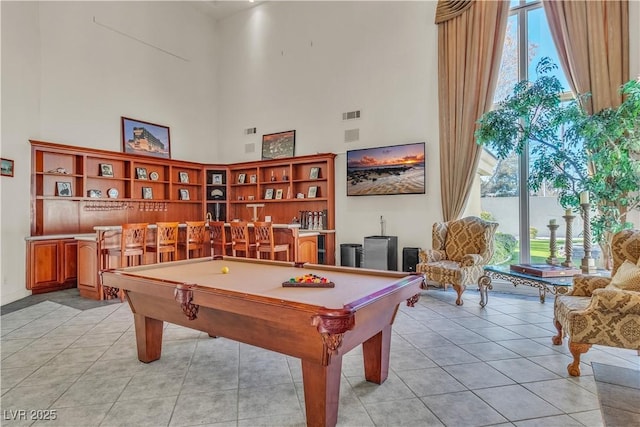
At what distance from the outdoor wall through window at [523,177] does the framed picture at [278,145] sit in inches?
160

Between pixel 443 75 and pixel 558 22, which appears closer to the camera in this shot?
pixel 558 22

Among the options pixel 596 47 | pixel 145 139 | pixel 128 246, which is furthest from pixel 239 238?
pixel 596 47

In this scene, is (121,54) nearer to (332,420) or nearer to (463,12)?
(463,12)

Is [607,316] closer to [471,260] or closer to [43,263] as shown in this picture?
[471,260]

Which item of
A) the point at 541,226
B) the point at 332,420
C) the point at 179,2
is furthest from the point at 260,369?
the point at 179,2

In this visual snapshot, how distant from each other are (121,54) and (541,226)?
8.47 metres

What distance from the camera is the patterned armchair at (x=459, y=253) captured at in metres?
4.64

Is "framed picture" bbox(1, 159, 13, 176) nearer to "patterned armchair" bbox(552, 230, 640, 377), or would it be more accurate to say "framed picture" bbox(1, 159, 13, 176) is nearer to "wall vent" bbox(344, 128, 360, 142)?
"wall vent" bbox(344, 128, 360, 142)

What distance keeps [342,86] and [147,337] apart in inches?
227

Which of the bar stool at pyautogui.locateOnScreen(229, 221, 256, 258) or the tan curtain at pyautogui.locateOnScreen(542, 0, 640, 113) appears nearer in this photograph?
the tan curtain at pyautogui.locateOnScreen(542, 0, 640, 113)

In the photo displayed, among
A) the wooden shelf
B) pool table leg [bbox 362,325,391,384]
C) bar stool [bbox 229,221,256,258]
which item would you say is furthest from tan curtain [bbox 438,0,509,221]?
the wooden shelf

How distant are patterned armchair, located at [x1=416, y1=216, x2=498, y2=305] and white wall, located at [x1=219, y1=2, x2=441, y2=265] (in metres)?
0.63

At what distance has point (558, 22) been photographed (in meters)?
4.91

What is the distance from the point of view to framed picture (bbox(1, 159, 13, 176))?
16.1 ft
